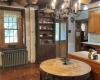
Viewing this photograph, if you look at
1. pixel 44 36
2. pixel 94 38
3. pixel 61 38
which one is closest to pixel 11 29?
pixel 44 36

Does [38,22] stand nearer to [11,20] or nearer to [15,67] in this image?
[11,20]

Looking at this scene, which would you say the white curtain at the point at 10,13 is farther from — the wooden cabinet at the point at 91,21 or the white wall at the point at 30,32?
the wooden cabinet at the point at 91,21

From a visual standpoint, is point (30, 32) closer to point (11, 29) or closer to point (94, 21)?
point (11, 29)

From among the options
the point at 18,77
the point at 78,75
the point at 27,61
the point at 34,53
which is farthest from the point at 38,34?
the point at 78,75

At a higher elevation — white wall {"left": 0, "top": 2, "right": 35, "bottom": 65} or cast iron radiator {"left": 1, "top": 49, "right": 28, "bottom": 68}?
white wall {"left": 0, "top": 2, "right": 35, "bottom": 65}

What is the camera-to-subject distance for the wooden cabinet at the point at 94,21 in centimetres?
570

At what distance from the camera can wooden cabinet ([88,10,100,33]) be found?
18.7 feet

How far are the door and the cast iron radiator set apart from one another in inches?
77.0

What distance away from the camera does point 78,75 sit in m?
2.05

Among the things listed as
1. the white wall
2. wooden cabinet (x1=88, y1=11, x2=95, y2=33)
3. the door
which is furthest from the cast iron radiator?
wooden cabinet (x1=88, y1=11, x2=95, y2=33)

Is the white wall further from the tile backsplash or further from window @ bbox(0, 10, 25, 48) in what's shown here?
the tile backsplash

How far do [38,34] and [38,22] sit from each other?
0.55 metres

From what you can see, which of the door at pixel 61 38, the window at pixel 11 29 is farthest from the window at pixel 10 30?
the door at pixel 61 38

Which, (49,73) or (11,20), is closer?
(49,73)
